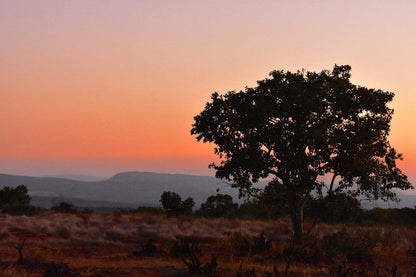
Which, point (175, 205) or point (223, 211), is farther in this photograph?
point (175, 205)

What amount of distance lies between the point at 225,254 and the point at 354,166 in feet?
24.7

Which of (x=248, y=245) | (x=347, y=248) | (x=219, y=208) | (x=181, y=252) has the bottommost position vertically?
(x=181, y=252)

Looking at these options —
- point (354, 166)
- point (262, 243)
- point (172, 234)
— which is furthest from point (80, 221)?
point (354, 166)

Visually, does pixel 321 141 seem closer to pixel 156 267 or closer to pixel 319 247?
pixel 319 247

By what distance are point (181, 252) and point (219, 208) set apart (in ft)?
110

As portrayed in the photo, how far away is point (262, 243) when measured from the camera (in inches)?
846

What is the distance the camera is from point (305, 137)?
75.6ft

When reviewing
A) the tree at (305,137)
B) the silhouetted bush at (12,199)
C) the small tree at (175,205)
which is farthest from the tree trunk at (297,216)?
the silhouetted bush at (12,199)

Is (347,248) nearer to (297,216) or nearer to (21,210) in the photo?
(297,216)

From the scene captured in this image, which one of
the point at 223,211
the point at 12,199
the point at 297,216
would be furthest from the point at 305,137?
the point at 12,199

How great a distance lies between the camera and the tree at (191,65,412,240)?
928 inches

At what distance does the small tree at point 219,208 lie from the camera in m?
52.4

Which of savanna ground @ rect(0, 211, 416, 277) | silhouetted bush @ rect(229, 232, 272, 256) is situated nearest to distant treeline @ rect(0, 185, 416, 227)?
savanna ground @ rect(0, 211, 416, 277)

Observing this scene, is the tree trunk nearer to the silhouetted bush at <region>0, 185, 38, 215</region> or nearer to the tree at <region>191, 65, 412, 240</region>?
the tree at <region>191, 65, 412, 240</region>
